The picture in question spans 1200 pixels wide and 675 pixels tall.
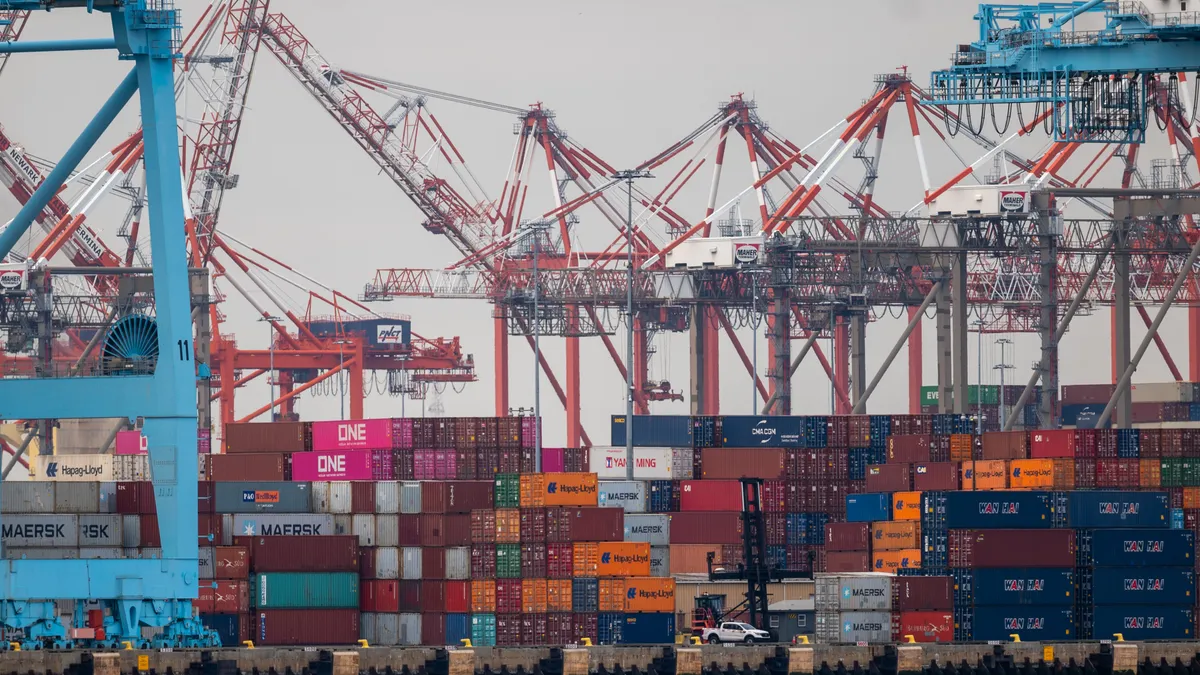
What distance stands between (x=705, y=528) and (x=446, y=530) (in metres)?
11.6

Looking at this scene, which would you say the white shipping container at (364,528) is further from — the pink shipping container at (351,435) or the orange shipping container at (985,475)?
the orange shipping container at (985,475)

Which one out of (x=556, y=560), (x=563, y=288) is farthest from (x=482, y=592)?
(x=563, y=288)

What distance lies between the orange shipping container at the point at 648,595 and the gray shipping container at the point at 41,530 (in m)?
13.1

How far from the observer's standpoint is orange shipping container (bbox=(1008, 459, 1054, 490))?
62688 millimetres

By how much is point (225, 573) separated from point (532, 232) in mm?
57515

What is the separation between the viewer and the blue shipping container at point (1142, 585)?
53.4 m

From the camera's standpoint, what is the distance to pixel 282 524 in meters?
56.2

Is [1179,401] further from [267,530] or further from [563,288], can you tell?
[267,530]

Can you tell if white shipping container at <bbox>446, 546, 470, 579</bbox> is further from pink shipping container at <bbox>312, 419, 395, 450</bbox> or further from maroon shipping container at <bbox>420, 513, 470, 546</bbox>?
pink shipping container at <bbox>312, 419, 395, 450</bbox>

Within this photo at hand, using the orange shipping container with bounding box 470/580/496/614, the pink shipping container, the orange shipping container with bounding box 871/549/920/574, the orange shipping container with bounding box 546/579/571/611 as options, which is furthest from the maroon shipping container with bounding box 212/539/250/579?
the orange shipping container with bounding box 871/549/920/574

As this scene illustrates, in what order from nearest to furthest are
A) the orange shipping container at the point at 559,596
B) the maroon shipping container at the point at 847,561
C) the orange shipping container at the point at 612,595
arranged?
1. the orange shipping container at the point at 612,595
2. the orange shipping container at the point at 559,596
3. the maroon shipping container at the point at 847,561

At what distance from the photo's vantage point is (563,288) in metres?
101

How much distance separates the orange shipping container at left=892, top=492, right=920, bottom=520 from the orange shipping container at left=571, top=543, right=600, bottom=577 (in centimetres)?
1073

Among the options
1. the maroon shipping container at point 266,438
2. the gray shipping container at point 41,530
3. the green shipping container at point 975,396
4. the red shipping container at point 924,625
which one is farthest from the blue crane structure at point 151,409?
the green shipping container at point 975,396
